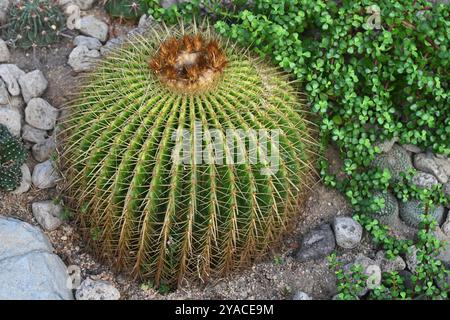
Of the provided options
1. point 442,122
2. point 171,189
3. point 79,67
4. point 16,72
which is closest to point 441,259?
point 442,122

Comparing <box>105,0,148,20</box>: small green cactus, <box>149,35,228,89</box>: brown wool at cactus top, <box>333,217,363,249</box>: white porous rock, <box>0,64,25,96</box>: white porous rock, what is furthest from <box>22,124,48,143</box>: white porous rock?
<box>333,217,363,249</box>: white porous rock

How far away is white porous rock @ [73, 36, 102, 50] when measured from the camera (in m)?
4.25

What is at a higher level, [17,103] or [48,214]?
[17,103]

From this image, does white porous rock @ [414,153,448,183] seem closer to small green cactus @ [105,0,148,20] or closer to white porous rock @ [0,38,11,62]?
small green cactus @ [105,0,148,20]

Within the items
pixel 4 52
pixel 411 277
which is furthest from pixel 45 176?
pixel 411 277

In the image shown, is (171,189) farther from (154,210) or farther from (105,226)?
(105,226)

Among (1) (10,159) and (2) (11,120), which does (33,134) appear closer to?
(2) (11,120)

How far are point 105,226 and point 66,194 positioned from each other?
440 millimetres

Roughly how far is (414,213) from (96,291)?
5.46ft

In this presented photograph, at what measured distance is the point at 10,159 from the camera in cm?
360

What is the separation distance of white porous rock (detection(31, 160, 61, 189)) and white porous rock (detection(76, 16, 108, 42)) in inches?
38.2

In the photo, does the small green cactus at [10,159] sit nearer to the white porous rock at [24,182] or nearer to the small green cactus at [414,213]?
the white porous rock at [24,182]

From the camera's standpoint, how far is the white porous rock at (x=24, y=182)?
371 cm

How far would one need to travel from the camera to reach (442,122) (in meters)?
3.72
